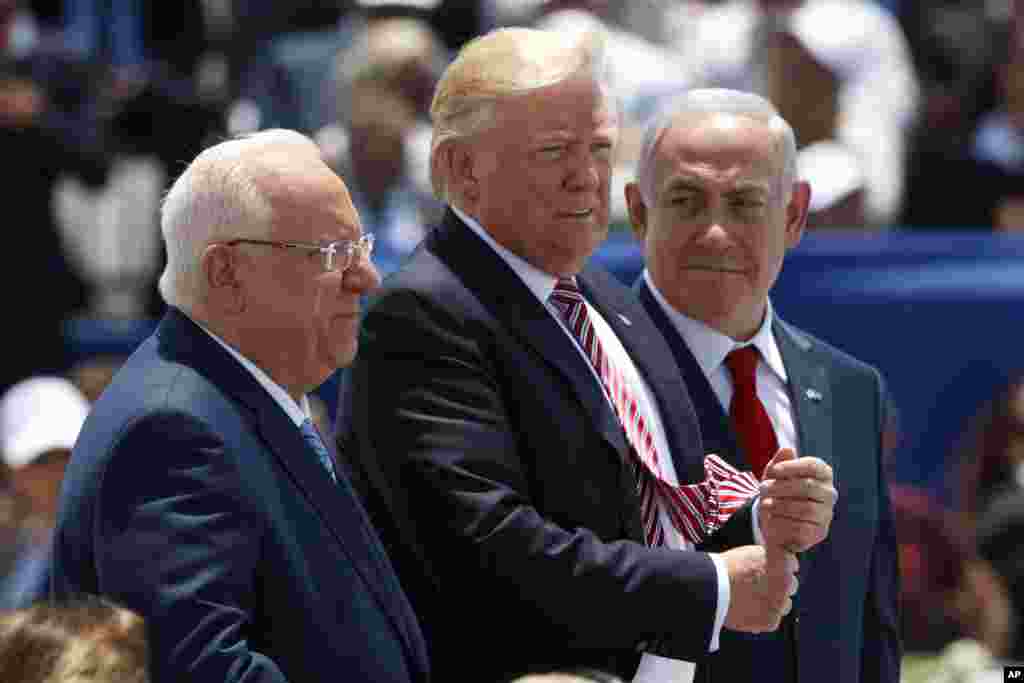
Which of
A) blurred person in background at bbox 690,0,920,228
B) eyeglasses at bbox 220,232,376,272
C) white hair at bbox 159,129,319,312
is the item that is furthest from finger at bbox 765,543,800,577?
blurred person in background at bbox 690,0,920,228

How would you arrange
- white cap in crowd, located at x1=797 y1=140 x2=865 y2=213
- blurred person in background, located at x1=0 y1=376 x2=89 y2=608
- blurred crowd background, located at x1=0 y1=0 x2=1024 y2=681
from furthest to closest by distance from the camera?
white cap in crowd, located at x1=797 y1=140 x2=865 y2=213, blurred crowd background, located at x1=0 y1=0 x2=1024 y2=681, blurred person in background, located at x1=0 y1=376 x2=89 y2=608

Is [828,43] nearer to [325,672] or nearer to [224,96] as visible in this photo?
[224,96]

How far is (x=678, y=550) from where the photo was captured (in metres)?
3.39

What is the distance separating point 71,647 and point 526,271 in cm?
116

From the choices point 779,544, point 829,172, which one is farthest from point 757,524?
point 829,172

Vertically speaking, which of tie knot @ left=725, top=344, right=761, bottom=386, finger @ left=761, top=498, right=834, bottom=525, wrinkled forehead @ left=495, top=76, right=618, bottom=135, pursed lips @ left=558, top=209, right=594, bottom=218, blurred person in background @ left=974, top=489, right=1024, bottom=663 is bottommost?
blurred person in background @ left=974, top=489, right=1024, bottom=663

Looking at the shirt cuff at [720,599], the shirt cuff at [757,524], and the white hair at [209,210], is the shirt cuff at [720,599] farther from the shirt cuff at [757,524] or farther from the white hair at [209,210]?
the white hair at [209,210]

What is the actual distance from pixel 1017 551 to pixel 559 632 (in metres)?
3.72

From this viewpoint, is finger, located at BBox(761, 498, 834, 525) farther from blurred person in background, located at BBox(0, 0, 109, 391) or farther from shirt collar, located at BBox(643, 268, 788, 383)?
blurred person in background, located at BBox(0, 0, 109, 391)

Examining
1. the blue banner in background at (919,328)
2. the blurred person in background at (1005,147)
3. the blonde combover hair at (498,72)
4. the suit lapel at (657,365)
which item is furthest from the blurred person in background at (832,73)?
the blonde combover hair at (498,72)

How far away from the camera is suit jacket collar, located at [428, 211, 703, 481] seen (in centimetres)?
344

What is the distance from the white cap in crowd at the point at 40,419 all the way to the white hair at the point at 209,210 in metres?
2.70

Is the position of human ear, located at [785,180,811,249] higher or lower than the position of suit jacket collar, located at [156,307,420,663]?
higher

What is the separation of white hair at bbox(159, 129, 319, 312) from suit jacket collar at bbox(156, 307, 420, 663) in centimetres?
7
